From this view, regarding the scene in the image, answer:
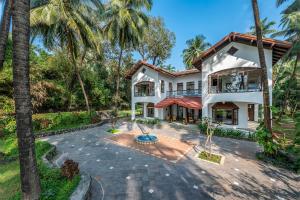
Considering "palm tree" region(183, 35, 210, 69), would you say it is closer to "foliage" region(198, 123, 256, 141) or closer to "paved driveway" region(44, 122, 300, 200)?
"foliage" region(198, 123, 256, 141)

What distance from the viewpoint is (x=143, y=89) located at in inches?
969

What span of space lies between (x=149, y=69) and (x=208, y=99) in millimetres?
9703

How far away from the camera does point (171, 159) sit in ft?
29.6

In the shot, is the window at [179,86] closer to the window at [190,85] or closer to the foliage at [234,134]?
the window at [190,85]

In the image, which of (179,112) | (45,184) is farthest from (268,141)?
(179,112)

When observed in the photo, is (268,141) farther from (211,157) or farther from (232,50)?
(232,50)

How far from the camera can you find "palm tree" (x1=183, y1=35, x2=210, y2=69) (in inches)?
1380

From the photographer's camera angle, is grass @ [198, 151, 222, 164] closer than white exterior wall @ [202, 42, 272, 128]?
Yes

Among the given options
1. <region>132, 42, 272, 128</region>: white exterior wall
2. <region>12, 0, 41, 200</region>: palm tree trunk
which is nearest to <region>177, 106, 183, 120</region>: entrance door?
<region>132, 42, 272, 128</region>: white exterior wall

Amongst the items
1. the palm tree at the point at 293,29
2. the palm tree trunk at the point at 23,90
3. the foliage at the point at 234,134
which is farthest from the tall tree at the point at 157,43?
the palm tree trunk at the point at 23,90

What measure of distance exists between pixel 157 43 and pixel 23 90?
2847cm

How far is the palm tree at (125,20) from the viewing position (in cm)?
1827

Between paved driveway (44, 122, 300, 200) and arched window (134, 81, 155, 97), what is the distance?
12828 mm

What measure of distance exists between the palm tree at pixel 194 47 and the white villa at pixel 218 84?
15730 millimetres
